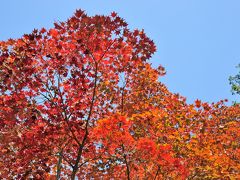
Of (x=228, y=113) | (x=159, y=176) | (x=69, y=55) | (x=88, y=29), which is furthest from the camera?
(x=228, y=113)

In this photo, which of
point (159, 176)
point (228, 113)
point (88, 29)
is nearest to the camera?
point (88, 29)

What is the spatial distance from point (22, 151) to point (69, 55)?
3.67 m

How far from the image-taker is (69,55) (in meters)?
9.26

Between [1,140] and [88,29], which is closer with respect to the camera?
[88,29]

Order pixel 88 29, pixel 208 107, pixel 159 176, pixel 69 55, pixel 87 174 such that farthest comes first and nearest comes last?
pixel 87 174 < pixel 208 107 < pixel 159 176 < pixel 69 55 < pixel 88 29

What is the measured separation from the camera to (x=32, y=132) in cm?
960

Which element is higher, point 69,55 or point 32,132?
point 69,55

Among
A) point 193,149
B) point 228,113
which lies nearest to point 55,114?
point 193,149

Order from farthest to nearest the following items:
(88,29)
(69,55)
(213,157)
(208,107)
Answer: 1. (208,107)
2. (213,157)
3. (69,55)
4. (88,29)

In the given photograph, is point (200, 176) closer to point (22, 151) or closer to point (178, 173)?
point (178, 173)

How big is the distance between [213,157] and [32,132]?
671 cm

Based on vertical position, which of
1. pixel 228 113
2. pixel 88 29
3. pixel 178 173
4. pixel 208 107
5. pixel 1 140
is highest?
pixel 228 113

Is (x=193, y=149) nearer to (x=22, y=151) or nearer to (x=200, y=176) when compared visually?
(x=200, y=176)

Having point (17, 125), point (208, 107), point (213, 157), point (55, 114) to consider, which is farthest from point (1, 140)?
point (208, 107)
